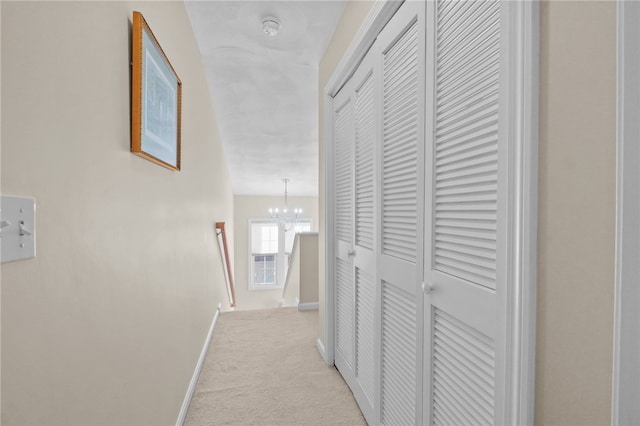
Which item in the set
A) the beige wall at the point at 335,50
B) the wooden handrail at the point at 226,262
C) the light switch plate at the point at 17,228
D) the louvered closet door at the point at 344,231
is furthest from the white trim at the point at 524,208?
the wooden handrail at the point at 226,262

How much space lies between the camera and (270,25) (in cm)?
216

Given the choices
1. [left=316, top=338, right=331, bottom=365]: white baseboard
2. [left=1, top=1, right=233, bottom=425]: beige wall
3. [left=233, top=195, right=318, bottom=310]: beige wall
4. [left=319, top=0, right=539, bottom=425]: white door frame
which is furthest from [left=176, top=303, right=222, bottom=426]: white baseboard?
[left=233, top=195, right=318, bottom=310]: beige wall

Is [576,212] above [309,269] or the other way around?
above

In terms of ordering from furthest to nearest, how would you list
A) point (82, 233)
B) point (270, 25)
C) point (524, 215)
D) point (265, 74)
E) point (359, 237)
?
point (265, 74), point (270, 25), point (359, 237), point (82, 233), point (524, 215)

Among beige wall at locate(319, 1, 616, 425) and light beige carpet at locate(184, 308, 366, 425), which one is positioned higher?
beige wall at locate(319, 1, 616, 425)

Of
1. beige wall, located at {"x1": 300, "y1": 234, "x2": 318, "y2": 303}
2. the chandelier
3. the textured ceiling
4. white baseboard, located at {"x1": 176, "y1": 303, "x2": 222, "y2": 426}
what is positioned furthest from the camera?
the chandelier

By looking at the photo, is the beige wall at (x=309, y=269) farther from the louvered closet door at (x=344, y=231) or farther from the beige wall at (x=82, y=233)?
the beige wall at (x=82, y=233)

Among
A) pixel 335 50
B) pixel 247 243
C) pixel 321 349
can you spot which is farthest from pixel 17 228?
pixel 247 243

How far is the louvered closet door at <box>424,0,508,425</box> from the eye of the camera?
2.49 ft

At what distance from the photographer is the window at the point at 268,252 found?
22.9 feet

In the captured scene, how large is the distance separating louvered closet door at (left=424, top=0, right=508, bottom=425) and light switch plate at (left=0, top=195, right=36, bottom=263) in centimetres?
96

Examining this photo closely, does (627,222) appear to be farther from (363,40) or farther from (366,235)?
(363,40)

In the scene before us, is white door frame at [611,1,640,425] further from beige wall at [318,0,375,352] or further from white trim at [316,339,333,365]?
white trim at [316,339,333,365]

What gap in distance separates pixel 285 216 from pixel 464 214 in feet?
19.6
